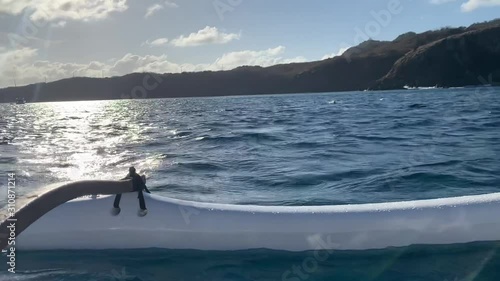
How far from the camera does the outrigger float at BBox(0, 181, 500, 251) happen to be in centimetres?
528

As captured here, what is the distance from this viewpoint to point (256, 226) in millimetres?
5320

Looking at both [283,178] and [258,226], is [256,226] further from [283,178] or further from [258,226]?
[283,178]

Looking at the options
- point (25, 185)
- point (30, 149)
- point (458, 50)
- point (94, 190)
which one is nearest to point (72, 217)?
point (94, 190)

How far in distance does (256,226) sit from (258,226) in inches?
0.9

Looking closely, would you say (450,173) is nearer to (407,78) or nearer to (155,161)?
(155,161)

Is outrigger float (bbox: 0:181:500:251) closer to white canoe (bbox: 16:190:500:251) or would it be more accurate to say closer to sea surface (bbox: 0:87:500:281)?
white canoe (bbox: 16:190:500:251)

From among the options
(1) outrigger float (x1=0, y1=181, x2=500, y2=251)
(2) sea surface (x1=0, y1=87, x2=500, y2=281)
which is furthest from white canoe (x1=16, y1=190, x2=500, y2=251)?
(2) sea surface (x1=0, y1=87, x2=500, y2=281)

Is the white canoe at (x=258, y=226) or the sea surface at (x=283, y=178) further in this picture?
the white canoe at (x=258, y=226)

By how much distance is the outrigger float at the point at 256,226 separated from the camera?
5.28m

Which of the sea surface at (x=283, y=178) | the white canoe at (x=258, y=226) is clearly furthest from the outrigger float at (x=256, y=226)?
Answer: the sea surface at (x=283, y=178)

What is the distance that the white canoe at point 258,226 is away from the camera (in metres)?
5.28

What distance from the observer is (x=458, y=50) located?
137500 millimetres

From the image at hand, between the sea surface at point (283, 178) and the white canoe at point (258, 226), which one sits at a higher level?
the white canoe at point (258, 226)

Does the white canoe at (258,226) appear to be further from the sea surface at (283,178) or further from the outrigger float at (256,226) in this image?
the sea surface at (283,178)
